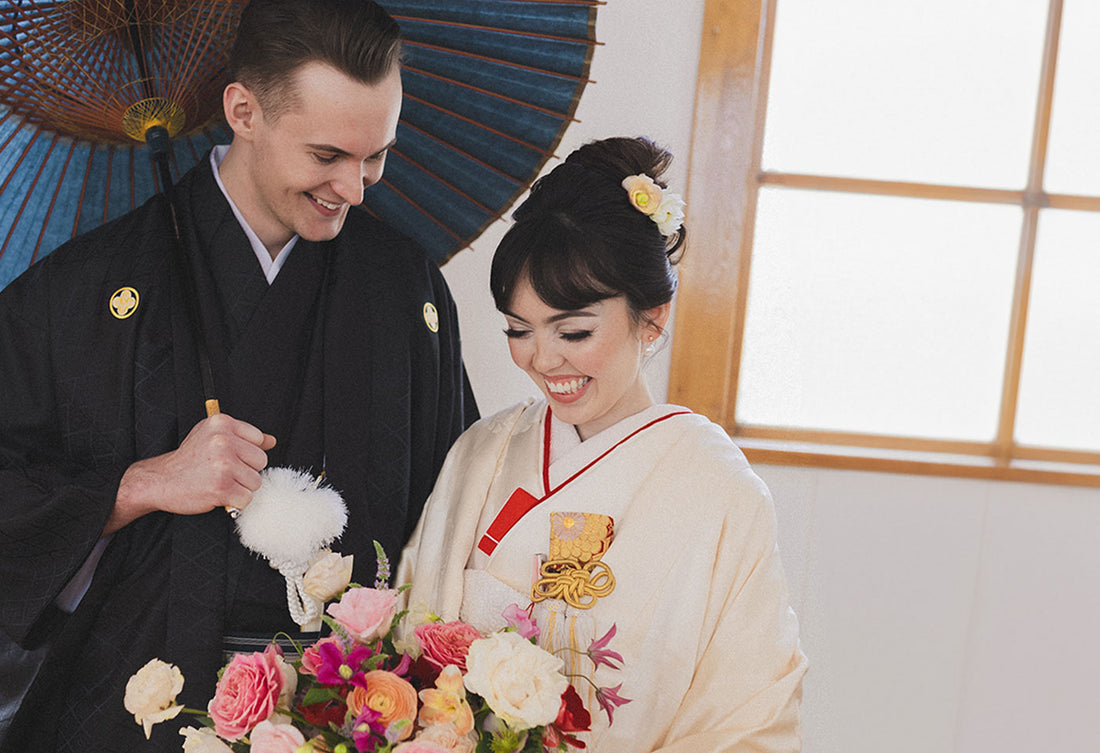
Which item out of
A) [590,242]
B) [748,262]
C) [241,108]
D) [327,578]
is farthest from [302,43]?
[748,262]

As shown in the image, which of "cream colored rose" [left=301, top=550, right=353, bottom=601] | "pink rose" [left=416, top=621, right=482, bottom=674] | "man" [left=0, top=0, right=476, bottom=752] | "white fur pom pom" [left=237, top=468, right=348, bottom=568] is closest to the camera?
"pink rose" [left=416, top=621, right=482, bottom=674]

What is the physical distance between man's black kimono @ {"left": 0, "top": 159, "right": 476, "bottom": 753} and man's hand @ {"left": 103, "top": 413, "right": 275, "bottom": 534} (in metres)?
0.08

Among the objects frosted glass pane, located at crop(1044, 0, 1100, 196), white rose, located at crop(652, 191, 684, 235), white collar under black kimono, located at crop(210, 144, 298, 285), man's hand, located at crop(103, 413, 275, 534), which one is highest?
frosted glass pane, located at crop(1044, 0, 1100, 196)

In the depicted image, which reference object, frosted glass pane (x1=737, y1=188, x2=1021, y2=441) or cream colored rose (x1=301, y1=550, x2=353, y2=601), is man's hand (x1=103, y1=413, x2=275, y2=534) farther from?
frosted glass pane (x1=737, y1=188, x2=1021, y2=441)

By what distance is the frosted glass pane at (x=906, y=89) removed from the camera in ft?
8.18

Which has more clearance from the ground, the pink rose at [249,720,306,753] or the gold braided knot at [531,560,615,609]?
the gold braided knot at [531,560,615,609]

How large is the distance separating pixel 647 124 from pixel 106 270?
53.3 inches

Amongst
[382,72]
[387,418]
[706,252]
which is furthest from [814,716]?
[382,72]

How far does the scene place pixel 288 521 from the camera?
1318 millimetres

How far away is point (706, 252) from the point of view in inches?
96.6

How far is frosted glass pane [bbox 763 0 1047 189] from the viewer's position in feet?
8.18

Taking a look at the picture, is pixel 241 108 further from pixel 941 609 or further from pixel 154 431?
pixel 941 609

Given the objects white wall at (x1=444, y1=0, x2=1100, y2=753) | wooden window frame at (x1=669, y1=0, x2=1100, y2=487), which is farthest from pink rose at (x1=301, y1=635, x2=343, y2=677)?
wooden window frame at (x1=669, y1=0, x2=1100, y2=487)

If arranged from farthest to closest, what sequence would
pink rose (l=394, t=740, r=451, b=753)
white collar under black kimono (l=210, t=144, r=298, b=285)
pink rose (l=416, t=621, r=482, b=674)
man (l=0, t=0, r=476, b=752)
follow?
white collar under black kimono (l=210, t=144, r=298, b=285)
man (l=0, t=0, r=476, b=752)
pink rose (l=416, t=621, r=482, b=674)
pink rose (l=394, t=740, r=451, b=753)
